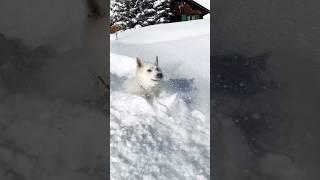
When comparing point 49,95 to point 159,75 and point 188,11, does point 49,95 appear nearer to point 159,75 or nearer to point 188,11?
point 159,75

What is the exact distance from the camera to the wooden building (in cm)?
204

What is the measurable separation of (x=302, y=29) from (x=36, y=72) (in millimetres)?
808

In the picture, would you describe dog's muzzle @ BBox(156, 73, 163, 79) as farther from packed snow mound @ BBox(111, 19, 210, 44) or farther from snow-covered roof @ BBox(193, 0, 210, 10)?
snow-covered roof @ BBox(193, 0, 210, 10)

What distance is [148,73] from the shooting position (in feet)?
6.77

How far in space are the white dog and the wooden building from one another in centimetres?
23

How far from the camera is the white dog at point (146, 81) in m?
2.07

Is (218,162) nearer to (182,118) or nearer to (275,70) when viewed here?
(275,70)

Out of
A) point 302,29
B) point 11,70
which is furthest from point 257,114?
point 11,70

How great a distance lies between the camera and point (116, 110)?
202 centimetres

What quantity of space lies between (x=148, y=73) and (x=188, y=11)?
1.06 ft

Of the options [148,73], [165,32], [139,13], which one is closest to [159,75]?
[148,73]

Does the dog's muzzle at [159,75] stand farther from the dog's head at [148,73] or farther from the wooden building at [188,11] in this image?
the wooden building at [188,11]

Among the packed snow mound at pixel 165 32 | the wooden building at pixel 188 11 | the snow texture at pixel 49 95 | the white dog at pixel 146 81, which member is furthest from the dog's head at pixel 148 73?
the snow texture at pixel 49 95

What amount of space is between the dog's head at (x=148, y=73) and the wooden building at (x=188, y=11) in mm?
233
